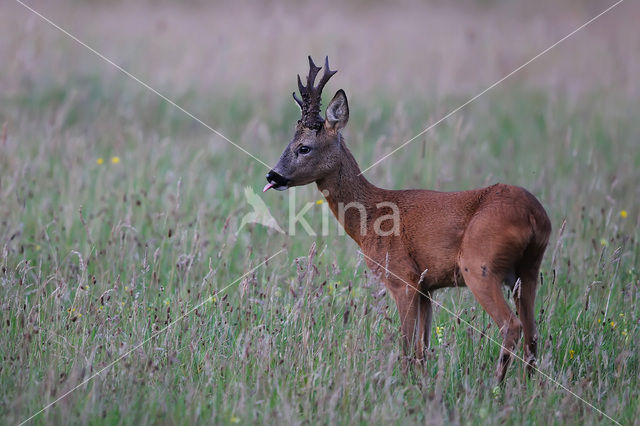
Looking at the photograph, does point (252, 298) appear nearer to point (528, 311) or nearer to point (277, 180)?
point (277, 180)

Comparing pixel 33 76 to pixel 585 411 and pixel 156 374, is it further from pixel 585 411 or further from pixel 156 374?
pixel 585 411

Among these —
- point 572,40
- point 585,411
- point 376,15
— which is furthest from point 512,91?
point 585,411

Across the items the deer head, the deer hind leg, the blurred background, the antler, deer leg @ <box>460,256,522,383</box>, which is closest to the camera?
deer leg @ <box>460,256,522,383</box>

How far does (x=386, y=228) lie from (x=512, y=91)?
29.3ft

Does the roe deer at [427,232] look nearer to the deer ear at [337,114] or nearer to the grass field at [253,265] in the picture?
the deer ear at [337,114]

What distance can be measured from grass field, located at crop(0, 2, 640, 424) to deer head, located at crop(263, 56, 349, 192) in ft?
2.34

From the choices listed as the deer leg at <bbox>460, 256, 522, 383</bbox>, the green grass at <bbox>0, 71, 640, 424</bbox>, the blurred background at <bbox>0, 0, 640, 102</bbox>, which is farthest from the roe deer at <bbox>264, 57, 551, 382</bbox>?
the blurred background at <bbox>0, 0, 640, 102</bbox>

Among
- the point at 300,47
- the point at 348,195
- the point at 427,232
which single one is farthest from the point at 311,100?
the point at 300,47

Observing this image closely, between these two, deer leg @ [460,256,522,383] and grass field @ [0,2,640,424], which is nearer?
grass field @ [0,2,640,424]

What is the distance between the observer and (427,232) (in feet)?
20.6

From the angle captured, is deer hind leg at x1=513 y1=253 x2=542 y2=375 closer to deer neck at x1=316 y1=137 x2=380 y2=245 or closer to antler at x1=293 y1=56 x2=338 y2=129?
deer neck at x1=316 y1=137 x2=380 y2=245

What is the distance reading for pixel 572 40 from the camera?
17250 mm

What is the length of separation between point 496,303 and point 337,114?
209 centimetres

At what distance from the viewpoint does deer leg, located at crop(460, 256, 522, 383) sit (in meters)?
5.69
